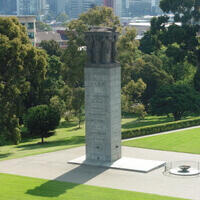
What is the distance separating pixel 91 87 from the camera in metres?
47.2

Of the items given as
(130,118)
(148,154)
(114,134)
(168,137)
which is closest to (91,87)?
(114,134)

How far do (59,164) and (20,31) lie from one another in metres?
18.9

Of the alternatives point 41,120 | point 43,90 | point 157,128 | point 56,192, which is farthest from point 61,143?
point 56,192

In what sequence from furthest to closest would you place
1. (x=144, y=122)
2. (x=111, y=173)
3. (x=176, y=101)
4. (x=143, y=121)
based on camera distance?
(x=143, y=121) → (x=144, y=122) → (x=176, y=101) → (x=111, y=173)

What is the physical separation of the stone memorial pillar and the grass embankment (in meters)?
8.43

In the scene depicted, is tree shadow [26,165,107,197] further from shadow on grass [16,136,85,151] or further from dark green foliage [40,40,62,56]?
dark green foliage [40,40,62,56]

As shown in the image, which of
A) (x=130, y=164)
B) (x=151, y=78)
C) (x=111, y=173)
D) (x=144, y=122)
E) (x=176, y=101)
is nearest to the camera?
(x=111, y=173)

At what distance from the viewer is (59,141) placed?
69.3m

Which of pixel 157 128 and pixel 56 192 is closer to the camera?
pixel 56 192

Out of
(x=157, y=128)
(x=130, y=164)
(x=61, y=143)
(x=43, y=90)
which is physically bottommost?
(x=61, y=143)

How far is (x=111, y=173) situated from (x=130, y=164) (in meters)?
2.40

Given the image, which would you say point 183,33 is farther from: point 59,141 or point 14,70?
point 14,70

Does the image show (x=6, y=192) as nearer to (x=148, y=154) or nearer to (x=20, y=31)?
(x=148, y=154)

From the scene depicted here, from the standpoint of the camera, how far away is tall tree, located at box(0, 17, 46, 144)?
194ft
